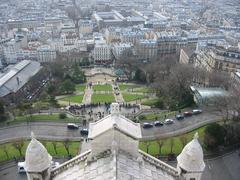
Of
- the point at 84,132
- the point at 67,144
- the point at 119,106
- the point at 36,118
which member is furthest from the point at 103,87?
the point at 119,106

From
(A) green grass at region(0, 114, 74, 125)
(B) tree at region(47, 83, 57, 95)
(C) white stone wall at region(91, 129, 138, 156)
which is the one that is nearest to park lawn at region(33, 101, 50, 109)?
(A) green grass at region(0, 114, 74, 125)

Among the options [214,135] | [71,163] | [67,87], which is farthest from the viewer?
[67,87]

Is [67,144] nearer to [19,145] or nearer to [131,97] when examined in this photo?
[19,145]

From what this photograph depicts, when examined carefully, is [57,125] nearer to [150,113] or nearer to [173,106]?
[150,113]

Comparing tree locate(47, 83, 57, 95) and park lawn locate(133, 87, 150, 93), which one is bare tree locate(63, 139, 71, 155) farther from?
park lawn locate(133, 87, 150, 93)

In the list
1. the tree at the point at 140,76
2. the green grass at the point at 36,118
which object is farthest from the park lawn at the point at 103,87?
the green grass at the point at 36,118

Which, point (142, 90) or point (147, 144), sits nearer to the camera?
point (147, 144)

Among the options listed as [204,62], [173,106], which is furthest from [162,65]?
[173,106]
